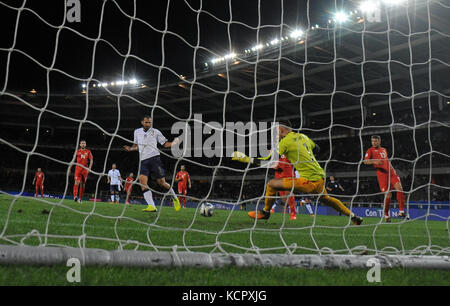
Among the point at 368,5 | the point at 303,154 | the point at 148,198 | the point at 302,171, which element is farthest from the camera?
the point at 368,5

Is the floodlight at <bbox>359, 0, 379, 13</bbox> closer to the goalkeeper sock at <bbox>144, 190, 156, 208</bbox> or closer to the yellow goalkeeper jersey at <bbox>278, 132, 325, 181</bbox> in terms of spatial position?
the yellow goalkeeper jersey at <bbox>278, 132, 325, 181</bbox>

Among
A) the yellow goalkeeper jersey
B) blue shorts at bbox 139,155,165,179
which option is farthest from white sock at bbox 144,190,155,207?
the yellow goalkeeper jersey

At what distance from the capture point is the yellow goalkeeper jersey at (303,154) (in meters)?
5.09

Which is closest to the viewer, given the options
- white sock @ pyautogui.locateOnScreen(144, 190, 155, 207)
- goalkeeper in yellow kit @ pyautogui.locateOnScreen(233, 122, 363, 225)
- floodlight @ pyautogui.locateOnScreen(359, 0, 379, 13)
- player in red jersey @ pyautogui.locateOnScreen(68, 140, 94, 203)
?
goalkeeper in yellow kit @ pyautogui.locateOnScreen(233, 122, 363, 225)

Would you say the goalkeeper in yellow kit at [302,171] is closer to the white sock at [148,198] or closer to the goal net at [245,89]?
the white sock at [148,198]

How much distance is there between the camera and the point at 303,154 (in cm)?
529

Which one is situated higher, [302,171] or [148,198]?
[302,171]

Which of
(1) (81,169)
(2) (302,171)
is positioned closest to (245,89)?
(1) (81,169)

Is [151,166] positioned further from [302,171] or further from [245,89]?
[245,89]

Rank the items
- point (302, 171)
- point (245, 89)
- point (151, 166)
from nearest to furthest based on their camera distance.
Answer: point (302, 171) < point (151, 166) < point (245, 89)

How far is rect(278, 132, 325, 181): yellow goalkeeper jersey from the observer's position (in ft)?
16.7

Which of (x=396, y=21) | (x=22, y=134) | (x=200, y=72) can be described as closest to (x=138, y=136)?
(x=396, y=21)

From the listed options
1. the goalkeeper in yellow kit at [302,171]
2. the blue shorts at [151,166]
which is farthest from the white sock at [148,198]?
the goalkeeper in yellow kit at [302,171]
